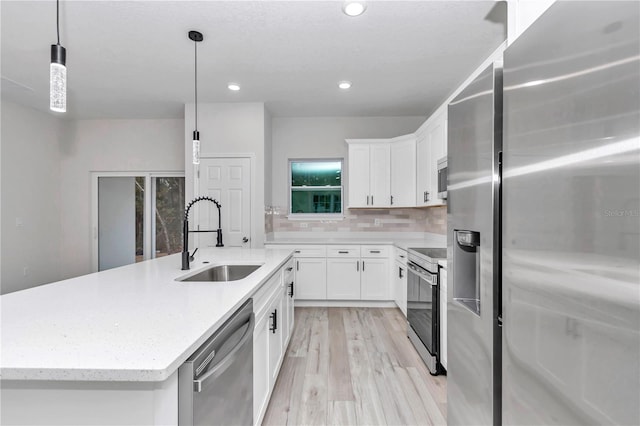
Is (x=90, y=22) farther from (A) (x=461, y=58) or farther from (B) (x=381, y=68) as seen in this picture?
(A) (x=461, y=58)

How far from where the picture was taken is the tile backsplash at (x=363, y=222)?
4.77 metres

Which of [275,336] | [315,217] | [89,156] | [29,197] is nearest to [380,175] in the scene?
[315,217]

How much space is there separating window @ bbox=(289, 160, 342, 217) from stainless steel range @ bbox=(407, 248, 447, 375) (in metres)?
2.07

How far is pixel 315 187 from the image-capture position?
16.3 feet

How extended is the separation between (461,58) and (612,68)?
287cm

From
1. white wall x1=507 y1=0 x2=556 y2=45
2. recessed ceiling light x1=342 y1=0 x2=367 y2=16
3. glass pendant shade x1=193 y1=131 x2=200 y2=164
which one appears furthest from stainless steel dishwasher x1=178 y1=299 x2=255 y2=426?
recessed ceiling light x1=342 y1=0 x2=367 y2=16

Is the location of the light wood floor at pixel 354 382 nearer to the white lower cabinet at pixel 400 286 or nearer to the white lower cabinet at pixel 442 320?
the white lower cabinet at pixel 442 320

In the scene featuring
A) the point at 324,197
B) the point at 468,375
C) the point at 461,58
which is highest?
the point at 461,58

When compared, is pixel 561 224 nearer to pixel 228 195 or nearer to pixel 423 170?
pixel 423 170

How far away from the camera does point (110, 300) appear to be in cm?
125

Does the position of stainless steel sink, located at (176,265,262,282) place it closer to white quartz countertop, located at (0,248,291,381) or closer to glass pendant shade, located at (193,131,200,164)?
white quartz countertop, located at (0,248,291,381)

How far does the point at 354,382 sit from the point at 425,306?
852mm

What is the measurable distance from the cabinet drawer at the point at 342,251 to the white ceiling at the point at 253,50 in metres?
1.97

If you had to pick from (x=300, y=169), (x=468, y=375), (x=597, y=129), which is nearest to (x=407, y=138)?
(x=300, y=169)
